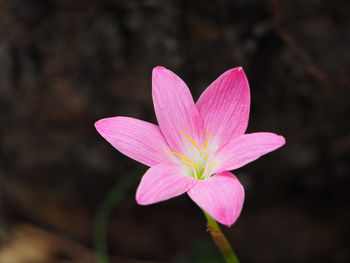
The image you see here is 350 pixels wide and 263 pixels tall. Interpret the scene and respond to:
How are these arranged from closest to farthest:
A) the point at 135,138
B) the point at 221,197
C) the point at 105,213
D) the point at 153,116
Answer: the point at 221,197, the point at 135,138, the point at 153,116, the point at 105,213

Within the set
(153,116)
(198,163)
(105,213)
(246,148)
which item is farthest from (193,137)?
(105,213)

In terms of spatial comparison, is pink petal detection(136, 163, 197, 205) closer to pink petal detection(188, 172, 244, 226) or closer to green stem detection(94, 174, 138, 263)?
pink petal detection(188, 172, 244, 226)

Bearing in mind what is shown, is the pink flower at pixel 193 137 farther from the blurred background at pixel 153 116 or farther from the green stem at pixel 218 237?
the blurred background at pixel 153 116

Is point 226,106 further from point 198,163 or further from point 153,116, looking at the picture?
point 153,116

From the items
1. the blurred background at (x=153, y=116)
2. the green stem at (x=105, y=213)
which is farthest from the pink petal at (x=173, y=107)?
the green stem at (x=105, y=213)

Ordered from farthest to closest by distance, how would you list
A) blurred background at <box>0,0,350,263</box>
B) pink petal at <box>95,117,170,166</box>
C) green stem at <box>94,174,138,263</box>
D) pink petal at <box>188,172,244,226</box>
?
green stem at <box>94,174,138,263</box> < blurred background at <box>0,0,350,263</box> < pink petal at <box>95,117,170,166</box> < pink petal at <box>188,172,244,226</box>

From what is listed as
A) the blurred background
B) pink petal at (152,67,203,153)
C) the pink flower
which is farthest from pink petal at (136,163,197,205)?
the blurred background
